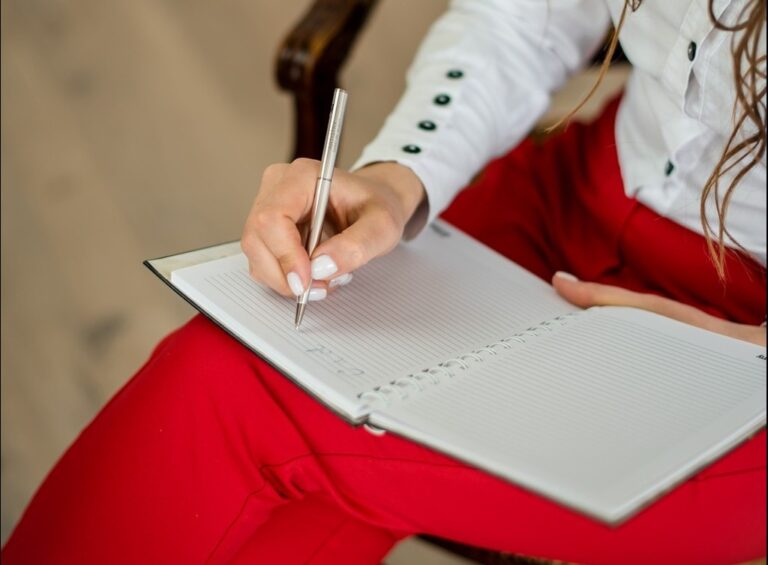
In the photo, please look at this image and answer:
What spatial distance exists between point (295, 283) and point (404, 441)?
0.46 ft

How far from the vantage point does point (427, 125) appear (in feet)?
2.63

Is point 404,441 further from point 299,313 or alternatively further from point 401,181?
point 401,181

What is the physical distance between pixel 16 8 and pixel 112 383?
106cm

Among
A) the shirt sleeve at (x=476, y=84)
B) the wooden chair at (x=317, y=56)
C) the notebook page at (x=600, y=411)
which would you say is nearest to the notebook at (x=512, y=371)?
the notebook page at (x=600, y=411)

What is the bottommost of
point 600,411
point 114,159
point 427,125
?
point 114,159

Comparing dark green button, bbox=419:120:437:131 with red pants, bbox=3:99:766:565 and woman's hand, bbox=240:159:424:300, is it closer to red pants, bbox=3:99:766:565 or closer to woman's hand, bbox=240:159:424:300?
woman's hand, bbox=240:159:424:300

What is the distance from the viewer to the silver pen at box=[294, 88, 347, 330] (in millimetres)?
602

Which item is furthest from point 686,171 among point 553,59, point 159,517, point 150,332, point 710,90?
point 150,332

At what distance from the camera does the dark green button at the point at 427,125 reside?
31.5 inches

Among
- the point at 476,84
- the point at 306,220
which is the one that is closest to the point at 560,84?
the point at 476,84

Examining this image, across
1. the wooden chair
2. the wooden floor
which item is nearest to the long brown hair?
the wooden chair

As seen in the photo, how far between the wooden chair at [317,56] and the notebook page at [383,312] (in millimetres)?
324

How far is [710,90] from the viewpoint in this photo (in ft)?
2.28

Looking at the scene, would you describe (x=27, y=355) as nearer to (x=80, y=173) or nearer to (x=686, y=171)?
(x=80, y=173)
